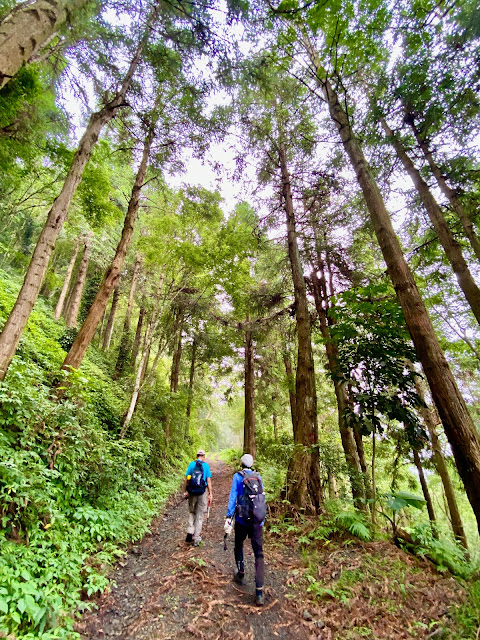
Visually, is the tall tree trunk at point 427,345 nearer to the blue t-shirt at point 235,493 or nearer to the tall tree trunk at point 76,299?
the blue t-shirt at point 235,493

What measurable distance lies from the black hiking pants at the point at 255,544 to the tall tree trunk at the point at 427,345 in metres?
2.81

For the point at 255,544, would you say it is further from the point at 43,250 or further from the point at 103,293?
the point at 103,293

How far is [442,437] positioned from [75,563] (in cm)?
1169

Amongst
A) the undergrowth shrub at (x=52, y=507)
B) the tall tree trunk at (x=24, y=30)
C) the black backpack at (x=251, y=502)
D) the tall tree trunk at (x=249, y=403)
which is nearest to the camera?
the undergrowth shrub at (x=52, y=507)

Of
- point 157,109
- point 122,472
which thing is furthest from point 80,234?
point 122,472

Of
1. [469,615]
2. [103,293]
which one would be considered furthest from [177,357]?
[469,615]

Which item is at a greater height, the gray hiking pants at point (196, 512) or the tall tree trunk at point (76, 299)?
the tall tree trunk at point (76, 299)

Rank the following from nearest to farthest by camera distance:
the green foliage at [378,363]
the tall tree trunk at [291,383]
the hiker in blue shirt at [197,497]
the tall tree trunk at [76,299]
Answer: the green foliage at [378,363]
the hiker in blue shirt at [197,497]
the tall tree trunk at [291,383]
the tall tree trunk at [76,299]

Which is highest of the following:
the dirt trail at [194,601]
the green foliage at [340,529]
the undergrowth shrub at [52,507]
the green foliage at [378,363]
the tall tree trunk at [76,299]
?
the tall tree trunk at [76,299]

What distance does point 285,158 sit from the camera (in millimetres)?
9906

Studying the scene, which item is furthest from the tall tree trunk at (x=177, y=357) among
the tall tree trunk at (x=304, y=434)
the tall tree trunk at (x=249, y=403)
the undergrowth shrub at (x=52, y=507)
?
the tall tree trunk at (x=304, y=434)

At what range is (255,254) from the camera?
40.6ft

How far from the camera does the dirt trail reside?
3064 millimetres

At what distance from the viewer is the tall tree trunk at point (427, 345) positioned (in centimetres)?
352
